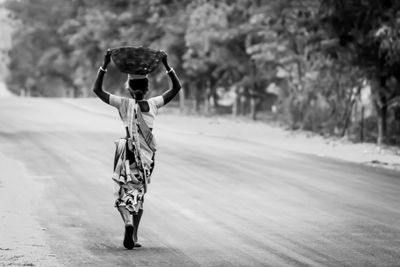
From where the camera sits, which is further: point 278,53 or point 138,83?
point 278,53

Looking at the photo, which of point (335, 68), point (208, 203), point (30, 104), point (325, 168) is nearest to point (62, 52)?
point (30, 104)

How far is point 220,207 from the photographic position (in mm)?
13266

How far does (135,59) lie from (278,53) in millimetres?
22480

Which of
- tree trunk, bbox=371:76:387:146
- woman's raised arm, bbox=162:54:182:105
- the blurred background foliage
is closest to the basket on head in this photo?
woman's raised arm, bbox=162:54:182:105

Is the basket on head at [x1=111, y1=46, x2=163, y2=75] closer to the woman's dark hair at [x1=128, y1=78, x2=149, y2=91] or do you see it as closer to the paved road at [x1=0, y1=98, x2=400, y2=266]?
the woman's dark hair at [x1=128, y1=78, x2=149, y2=91]

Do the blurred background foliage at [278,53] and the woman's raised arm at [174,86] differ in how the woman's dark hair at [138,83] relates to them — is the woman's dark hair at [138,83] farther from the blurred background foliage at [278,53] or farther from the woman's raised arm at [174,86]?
the blurred background foliage at [278,53]

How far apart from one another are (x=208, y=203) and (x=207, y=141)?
462 inches

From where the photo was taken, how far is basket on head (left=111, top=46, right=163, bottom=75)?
9.28 metres

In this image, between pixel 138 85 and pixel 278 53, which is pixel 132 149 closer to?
pixel 138 85

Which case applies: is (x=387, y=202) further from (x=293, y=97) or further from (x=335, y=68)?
(x=293, y=97)

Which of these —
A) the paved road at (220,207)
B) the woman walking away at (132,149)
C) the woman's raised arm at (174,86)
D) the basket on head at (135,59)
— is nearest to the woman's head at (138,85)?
the woman walking away at (132,149)

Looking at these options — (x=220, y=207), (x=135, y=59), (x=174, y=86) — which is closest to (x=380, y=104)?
(x=220, y=207)

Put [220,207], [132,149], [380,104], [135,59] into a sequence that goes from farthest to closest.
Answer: [380,104] < [220,207] < [132,149] < [135,59]

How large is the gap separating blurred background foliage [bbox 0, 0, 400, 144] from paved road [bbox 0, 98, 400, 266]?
364 cm
